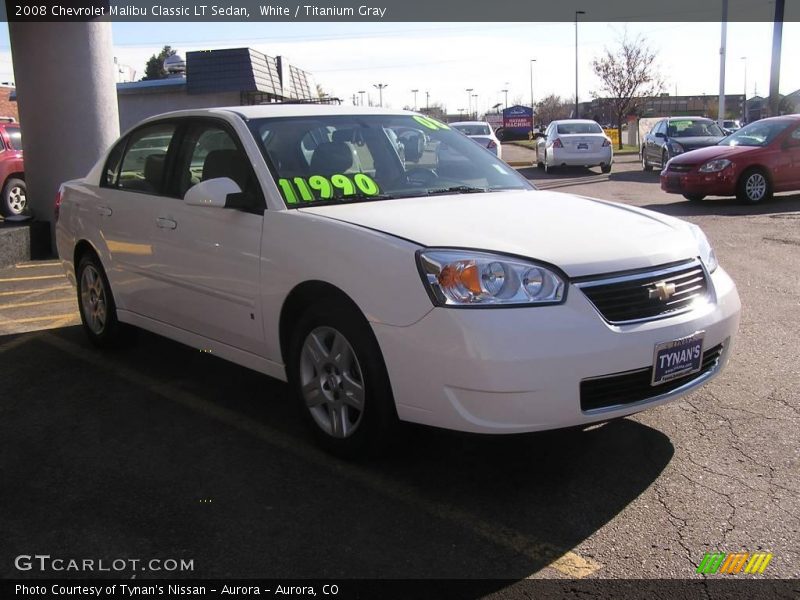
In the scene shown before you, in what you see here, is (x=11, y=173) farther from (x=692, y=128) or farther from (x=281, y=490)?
(x=692, y=128)

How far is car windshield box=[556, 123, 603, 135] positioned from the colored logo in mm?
21750

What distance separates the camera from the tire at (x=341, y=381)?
3629mm

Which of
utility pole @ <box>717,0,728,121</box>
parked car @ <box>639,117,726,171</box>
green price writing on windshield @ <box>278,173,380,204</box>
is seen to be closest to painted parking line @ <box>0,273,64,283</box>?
green price writing on windshield @ <box>278,173,380,204</box>

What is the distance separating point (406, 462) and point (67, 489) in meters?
1.55

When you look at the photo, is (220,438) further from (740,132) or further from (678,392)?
(740,132)

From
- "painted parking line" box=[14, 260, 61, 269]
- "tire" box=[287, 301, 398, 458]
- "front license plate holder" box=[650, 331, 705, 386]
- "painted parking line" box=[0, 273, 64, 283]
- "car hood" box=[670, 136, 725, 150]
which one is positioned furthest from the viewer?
"car hood" box=[670, 136, 725, 150]

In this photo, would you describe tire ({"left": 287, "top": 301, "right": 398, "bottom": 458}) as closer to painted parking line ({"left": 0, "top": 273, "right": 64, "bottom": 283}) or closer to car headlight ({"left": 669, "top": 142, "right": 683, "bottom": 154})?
painted parking line ({"left": 0, "top": 273, "right": 64, "bottom": 283})

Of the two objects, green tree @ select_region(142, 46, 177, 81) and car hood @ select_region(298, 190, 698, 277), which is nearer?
car hood @ select_region(298, 190, 698, 277)

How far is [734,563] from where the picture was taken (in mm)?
2990

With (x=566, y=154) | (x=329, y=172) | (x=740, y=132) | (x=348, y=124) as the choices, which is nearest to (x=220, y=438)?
(x=329, y=172)

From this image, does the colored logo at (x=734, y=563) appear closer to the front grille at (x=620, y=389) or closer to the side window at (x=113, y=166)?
the front grille at (x=620, y=389)

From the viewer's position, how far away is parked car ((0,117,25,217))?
46.5 ft

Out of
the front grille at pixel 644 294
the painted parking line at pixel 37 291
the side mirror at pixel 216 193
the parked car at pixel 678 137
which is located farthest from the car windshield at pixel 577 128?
the front grille at pixel 644 294

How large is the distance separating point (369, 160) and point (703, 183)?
35.8ft
